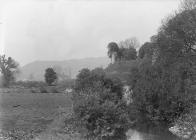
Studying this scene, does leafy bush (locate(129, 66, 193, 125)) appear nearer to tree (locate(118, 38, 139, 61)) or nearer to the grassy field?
the grassy field

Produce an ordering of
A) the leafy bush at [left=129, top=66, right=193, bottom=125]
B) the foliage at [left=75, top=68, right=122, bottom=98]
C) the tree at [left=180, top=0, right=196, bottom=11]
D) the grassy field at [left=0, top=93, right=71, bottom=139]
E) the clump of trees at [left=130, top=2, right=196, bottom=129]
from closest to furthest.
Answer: the grassy field at [left=0, top=93, right=71, bottom=139]
the leafy bush at [left=129, top=66, right=193, bottom=125]
the clump of trees at [left=130, top=2, right=196, bottom=129]
the foliage at [left=75, top=68, right=122, bottom=98]
the tree at [left=180, top=0, right=196, bottom=11]

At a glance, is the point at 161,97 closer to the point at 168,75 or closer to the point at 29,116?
the point at 168,75

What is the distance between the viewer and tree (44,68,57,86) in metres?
164

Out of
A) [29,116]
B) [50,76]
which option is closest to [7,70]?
[50,76]

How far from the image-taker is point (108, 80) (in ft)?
144

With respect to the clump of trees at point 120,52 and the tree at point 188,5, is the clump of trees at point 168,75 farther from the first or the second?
the clump of trees at point 120,52

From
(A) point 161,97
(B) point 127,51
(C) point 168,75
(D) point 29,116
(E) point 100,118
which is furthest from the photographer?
(B) point 127,51

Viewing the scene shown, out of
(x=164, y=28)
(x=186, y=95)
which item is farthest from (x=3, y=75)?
(x=186, y=95)

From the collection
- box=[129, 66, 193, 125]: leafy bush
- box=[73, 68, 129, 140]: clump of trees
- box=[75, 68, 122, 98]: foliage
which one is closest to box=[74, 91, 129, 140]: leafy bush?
box=[73, 68, 129, 140]: clump of trees

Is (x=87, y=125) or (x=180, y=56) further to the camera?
(x=180, y=56)

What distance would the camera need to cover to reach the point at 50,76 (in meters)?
166

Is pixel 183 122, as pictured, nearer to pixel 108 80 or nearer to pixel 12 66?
pixel 108 80

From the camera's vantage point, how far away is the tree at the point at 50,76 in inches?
6447

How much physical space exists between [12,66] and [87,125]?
529 ft
